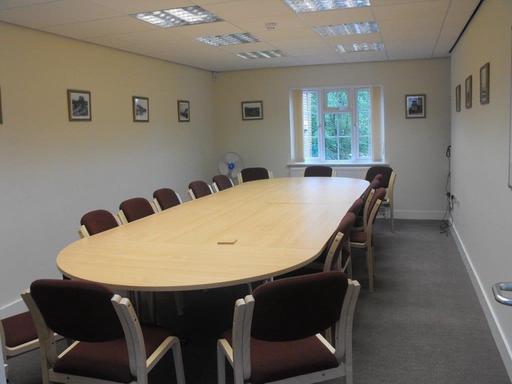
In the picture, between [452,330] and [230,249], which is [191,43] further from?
[452,330]

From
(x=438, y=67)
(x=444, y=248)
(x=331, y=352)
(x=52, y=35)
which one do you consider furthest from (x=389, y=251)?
(x=52, y=35)

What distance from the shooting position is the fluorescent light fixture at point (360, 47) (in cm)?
564

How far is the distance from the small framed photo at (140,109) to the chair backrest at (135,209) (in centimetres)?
198

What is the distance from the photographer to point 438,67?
687cm

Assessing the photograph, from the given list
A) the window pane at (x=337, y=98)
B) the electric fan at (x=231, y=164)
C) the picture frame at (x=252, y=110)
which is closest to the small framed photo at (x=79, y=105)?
the electric fan at (x=231, y=164)

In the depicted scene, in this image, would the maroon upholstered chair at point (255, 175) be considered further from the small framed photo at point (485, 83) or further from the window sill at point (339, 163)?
the small framed photo at point (485, 83)

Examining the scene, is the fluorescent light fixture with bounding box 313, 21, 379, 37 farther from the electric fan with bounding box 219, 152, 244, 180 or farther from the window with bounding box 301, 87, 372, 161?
the electric fan with bounding box 219, 152, 244, 180

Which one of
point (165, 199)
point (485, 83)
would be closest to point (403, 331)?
point (485, 83)

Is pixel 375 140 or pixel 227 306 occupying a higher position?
pixel 375 140

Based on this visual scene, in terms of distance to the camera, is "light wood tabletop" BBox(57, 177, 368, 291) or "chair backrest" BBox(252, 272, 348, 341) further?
"light wood tabletop" BBox(57, 177, 368, 291)

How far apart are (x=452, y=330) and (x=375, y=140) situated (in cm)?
444

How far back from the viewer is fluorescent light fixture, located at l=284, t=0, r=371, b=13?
3725mm

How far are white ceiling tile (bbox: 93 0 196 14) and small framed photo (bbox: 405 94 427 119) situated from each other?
14.5 ft

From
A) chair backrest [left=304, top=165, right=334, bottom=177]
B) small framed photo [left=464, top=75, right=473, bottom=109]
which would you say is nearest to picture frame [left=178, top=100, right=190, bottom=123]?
chair backrest [left=304, top=165, right=334, bottom=177]
